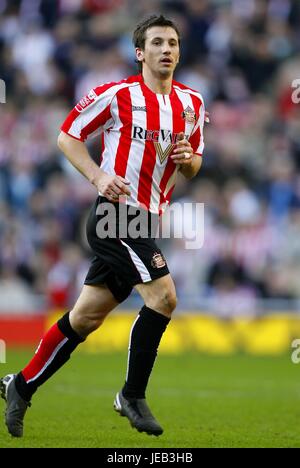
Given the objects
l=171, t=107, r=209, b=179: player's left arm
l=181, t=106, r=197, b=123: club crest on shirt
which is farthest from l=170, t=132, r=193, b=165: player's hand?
l=181, t=106, r=197, b=123: club crest on shirt

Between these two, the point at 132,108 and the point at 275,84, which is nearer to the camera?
the point at 132,108

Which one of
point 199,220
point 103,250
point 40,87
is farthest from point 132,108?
point 40,87

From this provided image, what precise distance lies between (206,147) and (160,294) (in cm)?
929

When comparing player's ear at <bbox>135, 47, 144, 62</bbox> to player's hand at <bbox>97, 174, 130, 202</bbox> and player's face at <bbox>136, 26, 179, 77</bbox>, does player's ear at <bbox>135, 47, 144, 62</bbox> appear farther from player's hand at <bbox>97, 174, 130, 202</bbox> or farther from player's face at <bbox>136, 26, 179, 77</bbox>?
player's hand at <bbox>97, 174, 130, 202</bbox>

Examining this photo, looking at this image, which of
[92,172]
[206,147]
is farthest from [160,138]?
[206,147]

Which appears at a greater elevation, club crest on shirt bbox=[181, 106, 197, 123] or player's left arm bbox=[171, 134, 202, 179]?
club crest on shirt bbox=[181, 106, 197, 123]

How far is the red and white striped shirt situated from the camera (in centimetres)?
620

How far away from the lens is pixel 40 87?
16156 millimetres

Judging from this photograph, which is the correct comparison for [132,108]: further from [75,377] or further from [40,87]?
[40,87]

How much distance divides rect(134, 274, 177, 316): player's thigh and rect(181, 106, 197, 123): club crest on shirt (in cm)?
98

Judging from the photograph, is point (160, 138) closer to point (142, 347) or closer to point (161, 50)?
point (161, 50)

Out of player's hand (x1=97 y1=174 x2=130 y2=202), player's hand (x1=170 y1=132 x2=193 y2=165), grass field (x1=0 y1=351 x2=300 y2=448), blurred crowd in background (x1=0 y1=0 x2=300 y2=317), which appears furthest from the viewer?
blurred crowd in background (x1=0 y1=0 x2=300 y2=317)

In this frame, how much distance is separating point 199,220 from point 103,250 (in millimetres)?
7959

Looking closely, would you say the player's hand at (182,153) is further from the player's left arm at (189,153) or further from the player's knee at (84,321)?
the player's knee at (84,321)
